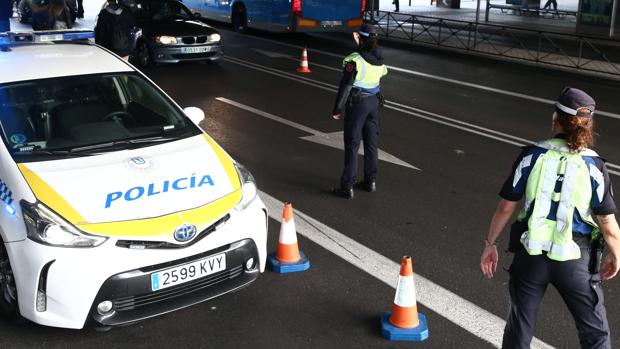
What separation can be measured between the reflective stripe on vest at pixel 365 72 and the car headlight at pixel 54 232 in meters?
3.58

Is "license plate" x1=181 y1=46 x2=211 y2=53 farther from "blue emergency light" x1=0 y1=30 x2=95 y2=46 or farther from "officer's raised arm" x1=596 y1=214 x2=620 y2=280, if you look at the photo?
"officer's raised arm" x1=596 y1=214 x2=620 y2=280

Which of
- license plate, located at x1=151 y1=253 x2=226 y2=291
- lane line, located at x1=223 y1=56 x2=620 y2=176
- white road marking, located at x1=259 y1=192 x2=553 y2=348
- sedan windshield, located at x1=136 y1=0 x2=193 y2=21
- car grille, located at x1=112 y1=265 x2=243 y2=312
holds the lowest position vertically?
white road marking, located at x1=259 y1=192 x2=553 y2=348

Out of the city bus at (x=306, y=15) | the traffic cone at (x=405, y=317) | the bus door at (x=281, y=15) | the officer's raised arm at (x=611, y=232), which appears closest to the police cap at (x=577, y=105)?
the officer's raised arm at (x=611, y=232)

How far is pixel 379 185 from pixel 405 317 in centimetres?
333

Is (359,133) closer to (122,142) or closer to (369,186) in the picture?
(369,186)

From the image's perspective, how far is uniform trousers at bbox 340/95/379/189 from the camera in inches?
282

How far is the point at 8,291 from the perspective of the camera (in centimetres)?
446

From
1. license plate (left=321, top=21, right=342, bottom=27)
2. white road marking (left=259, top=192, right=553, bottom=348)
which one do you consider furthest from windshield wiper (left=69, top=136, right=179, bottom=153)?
license plate (left=321, top=21, right=342, bottom=27)

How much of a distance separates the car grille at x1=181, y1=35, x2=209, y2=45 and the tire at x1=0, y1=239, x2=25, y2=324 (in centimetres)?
1105

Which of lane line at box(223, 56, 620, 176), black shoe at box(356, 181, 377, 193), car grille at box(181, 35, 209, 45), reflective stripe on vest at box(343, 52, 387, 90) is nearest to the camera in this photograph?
reflective stripe on vest at box(343, 52, 387, 90)

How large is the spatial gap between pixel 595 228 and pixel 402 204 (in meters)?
3.67

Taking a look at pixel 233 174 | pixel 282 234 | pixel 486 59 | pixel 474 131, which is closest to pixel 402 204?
pixel 282 234

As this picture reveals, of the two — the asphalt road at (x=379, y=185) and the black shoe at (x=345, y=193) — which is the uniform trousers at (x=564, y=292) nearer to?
the asphalt road at (x=379, y=185)

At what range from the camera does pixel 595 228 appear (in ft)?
11.6
